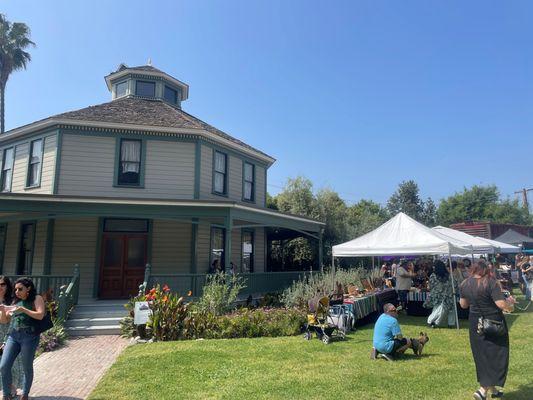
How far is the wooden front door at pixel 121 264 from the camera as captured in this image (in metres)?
13.6

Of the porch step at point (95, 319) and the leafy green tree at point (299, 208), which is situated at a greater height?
the leafy green tree at point (299, 208)

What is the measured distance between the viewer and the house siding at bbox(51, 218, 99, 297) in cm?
1343

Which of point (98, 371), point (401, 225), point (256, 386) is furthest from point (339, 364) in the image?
point (401, 225)

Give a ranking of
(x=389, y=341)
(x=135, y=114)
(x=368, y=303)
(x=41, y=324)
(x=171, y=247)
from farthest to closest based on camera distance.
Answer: (x=135, y=114) → (x=171, y=247) → (x=368, y=303) → (x=389, y=341) → (x=41, y=324)

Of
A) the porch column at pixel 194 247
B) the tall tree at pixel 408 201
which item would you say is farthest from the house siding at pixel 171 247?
the tall tree at pixel 408 201

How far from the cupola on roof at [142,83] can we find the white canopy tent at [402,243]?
1133 cm

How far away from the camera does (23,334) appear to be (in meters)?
5.06

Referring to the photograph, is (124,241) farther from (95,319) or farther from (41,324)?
(41,324)

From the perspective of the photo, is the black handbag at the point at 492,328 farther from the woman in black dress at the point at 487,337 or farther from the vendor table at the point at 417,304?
the vendor table at the point at 417,304

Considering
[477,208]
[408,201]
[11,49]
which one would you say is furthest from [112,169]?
[477,208]

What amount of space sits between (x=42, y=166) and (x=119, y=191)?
2.99 metres

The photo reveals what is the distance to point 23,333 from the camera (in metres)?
5.05

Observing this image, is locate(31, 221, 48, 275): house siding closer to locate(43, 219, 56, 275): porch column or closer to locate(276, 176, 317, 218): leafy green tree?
locate(43, 219, 56, 275): porch column

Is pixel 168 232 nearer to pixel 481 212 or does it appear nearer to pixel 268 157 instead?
pixel 268 157
